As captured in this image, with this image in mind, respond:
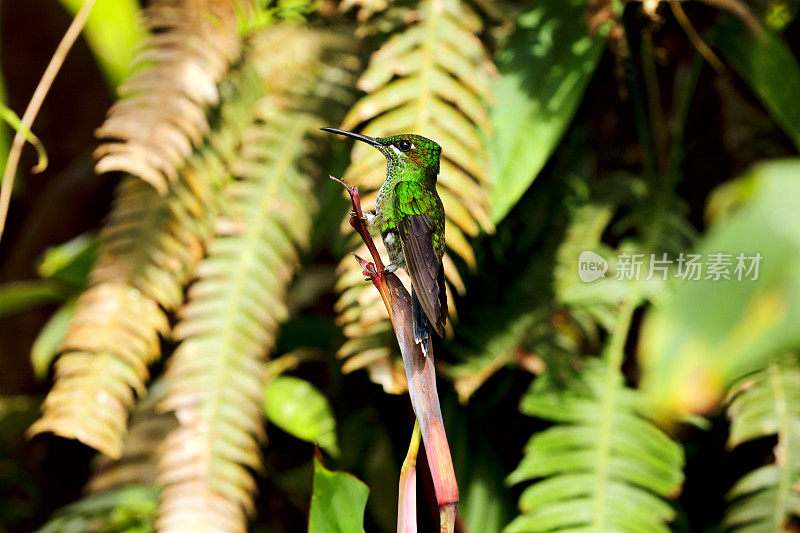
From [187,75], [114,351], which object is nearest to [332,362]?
[114,351]

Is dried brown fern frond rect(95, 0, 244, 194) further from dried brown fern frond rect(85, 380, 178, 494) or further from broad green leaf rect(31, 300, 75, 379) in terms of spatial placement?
broad green leaf rect(31, 300, 75, 379)

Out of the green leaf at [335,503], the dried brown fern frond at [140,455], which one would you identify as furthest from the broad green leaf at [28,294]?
the green leaf at [335,503]

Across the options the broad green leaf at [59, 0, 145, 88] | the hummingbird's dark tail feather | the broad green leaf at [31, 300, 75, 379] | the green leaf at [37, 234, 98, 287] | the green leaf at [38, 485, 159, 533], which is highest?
the broad green leaf at [59, 0, 145, 88]

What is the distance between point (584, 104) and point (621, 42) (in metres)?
0.30

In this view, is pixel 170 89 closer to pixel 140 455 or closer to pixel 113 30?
pixel 113 30

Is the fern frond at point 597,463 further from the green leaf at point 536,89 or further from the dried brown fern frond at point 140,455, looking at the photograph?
the dried brown fern frond at point 140,455

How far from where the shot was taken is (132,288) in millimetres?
1113

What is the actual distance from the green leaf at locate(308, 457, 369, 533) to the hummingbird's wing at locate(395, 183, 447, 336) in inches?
5.5

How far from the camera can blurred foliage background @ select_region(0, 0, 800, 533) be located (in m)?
0.93

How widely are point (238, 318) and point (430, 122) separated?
53cm

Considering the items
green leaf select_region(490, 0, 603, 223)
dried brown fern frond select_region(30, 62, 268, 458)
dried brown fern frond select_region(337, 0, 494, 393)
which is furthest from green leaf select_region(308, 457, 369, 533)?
dried brown fern frond select_region(30, 62, 268, 458)

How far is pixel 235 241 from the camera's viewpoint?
109 cm

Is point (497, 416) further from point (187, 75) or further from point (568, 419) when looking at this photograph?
point (187, 75)

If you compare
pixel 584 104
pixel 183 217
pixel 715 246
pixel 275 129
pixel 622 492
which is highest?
pixel 584 104
